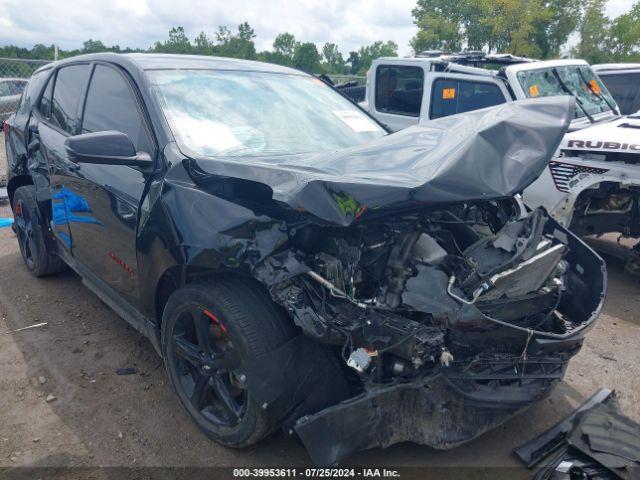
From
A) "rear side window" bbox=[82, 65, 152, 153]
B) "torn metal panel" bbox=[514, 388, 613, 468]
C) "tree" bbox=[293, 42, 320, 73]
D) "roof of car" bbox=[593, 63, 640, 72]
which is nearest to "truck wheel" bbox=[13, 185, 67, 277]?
"rear side window" bbox=[82, 65, 152, 153]

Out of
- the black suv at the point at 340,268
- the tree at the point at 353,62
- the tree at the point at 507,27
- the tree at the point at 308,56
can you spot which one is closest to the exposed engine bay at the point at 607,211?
the black suv at the point at 340,268

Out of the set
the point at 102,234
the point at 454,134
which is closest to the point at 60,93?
the point at 102,234

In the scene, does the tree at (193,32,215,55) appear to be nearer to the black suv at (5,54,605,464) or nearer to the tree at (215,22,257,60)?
the tree at (215,22,257,60)

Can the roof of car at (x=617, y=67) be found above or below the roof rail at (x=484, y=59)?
below

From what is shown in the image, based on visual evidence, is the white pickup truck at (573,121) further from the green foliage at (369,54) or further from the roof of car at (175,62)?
the green foliage at (369,54)

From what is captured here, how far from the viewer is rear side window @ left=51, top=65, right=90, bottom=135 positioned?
137 inches

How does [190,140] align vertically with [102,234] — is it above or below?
above

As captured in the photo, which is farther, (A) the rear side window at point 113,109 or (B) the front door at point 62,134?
(B) the front door at point 62,134

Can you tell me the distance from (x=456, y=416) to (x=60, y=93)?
358 centimetres

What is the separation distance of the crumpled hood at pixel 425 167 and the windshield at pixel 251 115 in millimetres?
243

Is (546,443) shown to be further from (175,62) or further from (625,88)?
(625,88)

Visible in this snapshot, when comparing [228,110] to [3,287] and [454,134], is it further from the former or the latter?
A: [3,287]

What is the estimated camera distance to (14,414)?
278 centimetres

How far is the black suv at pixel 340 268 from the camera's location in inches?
80.4
